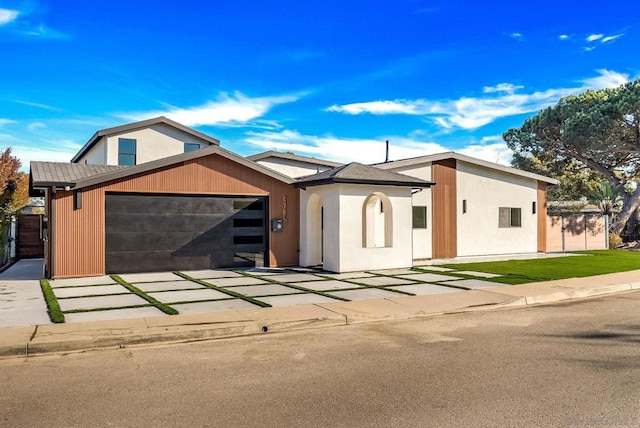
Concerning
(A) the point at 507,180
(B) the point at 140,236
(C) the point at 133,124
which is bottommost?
(B) the point at 140,236

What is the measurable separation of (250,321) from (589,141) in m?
29.3

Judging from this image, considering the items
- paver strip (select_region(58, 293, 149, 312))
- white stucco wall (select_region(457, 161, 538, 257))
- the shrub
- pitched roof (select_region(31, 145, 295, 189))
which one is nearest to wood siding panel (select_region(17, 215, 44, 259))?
pitched roof (select_region(31, 145, 295, 189))

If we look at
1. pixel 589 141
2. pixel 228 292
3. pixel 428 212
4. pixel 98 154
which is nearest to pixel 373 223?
pixel 428 212

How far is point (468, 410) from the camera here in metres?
4.55

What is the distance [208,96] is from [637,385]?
21246mm

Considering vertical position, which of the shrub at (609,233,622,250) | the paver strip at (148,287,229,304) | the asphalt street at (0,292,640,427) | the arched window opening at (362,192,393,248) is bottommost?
the asphalt street at (0,292,640,427)

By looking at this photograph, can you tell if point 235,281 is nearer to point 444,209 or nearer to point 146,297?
point 146,297

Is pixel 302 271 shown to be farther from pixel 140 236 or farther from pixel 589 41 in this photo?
pixel 589 41

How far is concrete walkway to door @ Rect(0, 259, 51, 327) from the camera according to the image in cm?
834

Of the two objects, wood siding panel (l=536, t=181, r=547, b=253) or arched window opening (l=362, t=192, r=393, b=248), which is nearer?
arched window opening (l=362, t=192, r=393, b=248)

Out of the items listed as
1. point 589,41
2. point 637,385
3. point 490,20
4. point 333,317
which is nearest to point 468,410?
point 637,385

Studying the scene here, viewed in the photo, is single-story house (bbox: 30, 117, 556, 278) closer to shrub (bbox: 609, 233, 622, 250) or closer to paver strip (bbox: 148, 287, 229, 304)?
paver strip (bbox: 148, 287, 229, 304)

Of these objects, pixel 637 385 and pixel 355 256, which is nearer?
pixel 637 385

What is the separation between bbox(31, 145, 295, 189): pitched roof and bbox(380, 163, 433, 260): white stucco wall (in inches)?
202
